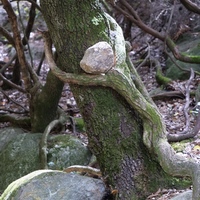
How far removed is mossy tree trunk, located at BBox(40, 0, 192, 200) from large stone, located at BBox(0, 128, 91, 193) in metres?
1.52

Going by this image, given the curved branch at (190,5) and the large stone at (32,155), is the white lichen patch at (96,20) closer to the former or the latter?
the large stone at (32,155)

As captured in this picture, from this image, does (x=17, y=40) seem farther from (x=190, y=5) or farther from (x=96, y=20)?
(x=190, y=5)

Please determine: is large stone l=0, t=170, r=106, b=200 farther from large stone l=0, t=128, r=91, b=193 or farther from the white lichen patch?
large stone l=0, t=128, r=91, b=193

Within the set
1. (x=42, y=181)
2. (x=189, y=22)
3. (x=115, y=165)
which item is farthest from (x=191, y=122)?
(x=189, y=22)

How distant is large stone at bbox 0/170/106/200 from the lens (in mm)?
2095

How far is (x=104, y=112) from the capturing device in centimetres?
217

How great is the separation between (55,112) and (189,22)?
3.90 metres

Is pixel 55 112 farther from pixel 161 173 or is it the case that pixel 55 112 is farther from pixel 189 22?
pixel 189 22

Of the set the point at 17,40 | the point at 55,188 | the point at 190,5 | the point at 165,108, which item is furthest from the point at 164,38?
the point at 55,188

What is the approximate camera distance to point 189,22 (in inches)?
266

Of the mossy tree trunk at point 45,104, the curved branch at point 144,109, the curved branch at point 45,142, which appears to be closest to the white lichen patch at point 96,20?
the curved branch at point 144,109

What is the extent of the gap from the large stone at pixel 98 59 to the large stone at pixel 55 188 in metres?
0.72

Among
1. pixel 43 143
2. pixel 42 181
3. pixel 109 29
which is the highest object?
pixel 109 29

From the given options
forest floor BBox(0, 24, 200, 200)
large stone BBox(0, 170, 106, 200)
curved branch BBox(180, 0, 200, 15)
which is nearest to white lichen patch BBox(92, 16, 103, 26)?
large stone BBox(0, 170, 106, 200)
